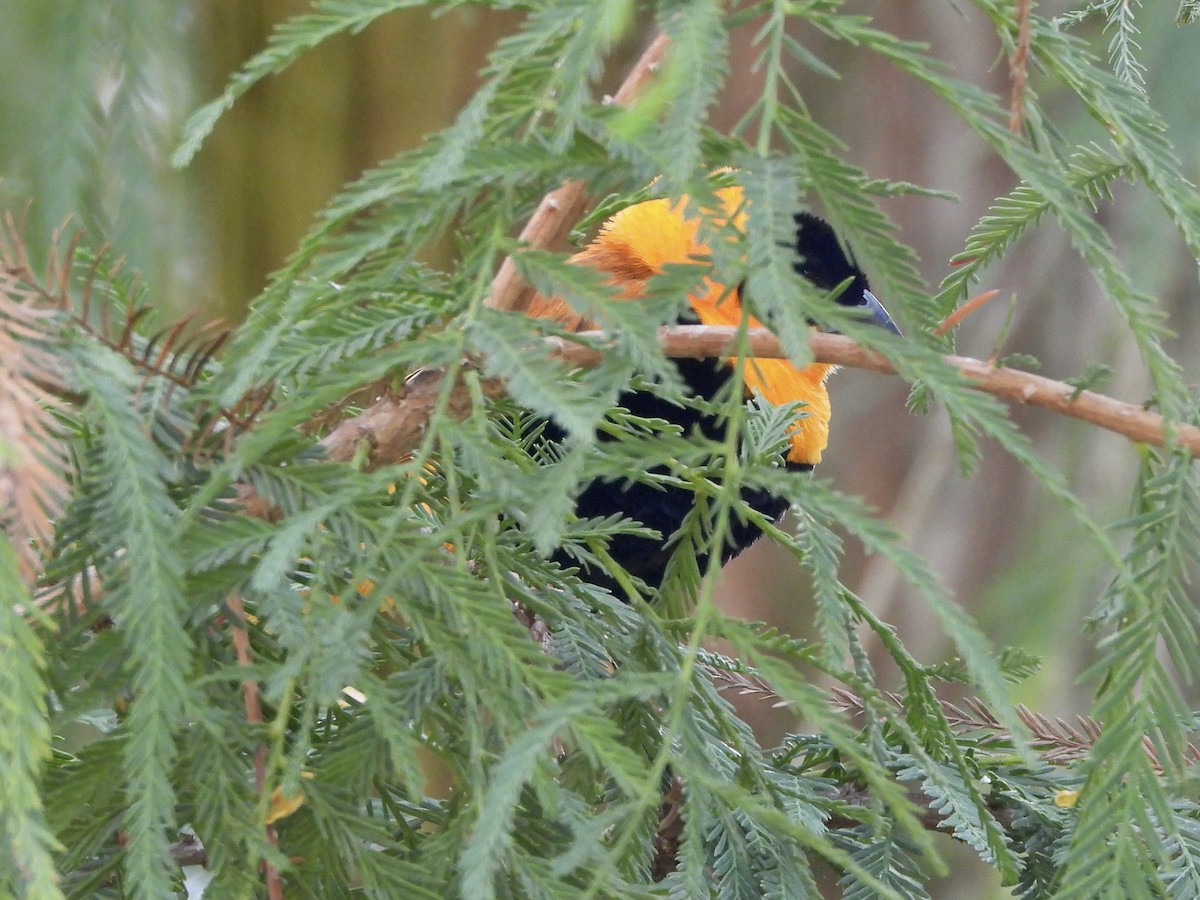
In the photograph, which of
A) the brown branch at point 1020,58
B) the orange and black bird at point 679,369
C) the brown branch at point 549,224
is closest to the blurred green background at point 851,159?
the orange and black bird at point 679,369

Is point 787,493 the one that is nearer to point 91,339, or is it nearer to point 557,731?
point 557,731

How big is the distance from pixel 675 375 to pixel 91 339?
296mm

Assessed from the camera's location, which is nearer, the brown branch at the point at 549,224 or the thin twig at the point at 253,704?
the thin twig at the point at 253,704

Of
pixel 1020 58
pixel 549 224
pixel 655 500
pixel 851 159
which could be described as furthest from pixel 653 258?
pixel 851 159

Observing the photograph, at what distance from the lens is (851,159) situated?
3.15 metres

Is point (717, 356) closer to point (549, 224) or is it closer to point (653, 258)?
point (549, 224)

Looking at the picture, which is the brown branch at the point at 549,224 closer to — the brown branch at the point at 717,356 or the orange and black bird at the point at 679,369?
the brown branch at the point at 717,356

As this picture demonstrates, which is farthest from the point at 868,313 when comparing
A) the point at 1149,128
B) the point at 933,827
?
the point at 933,827

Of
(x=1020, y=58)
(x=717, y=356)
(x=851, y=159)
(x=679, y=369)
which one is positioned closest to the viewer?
(x=1020, y=58)

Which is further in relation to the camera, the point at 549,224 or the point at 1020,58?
the point at 549,224

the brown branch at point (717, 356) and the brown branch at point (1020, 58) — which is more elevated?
the brown branch at point (1020, 58)

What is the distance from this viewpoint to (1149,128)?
0.52 m

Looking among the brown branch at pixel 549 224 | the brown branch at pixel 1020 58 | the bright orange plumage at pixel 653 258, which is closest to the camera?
the brown branch at pixel 1020 58

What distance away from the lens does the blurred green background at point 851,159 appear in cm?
82
